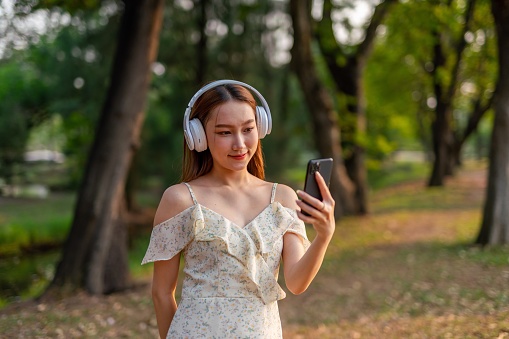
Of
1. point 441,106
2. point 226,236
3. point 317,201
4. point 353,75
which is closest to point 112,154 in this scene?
point 226,236

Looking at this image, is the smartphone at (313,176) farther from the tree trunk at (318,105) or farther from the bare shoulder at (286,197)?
the tree trunk at (318,105)

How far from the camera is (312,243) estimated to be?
2459mm

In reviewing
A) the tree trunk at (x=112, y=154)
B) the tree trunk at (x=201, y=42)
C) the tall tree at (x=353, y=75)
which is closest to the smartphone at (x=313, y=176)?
the tree trunk at (x=112, y=154)

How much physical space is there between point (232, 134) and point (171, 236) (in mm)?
515

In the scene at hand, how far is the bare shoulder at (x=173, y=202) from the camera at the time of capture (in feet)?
8.65

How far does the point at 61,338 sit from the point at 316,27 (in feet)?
38.6

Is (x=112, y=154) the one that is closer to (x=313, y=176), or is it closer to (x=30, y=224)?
(x=313, y=176)

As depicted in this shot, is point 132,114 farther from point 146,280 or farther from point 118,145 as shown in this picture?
point 146,280

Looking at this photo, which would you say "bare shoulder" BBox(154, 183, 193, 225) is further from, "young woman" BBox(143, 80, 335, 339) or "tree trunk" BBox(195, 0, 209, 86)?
"tree trunk" BBox(195, 0, 209, 86)

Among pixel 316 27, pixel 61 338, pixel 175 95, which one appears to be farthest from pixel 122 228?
pixel 175 95

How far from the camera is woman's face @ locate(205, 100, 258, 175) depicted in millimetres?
2637

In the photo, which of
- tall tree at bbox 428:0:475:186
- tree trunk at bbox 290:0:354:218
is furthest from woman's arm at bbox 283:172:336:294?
tall tree at bbox 428:0:475:186

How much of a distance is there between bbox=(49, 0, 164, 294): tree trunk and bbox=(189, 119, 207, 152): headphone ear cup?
241 inches

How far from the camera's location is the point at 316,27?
52.3 ft
